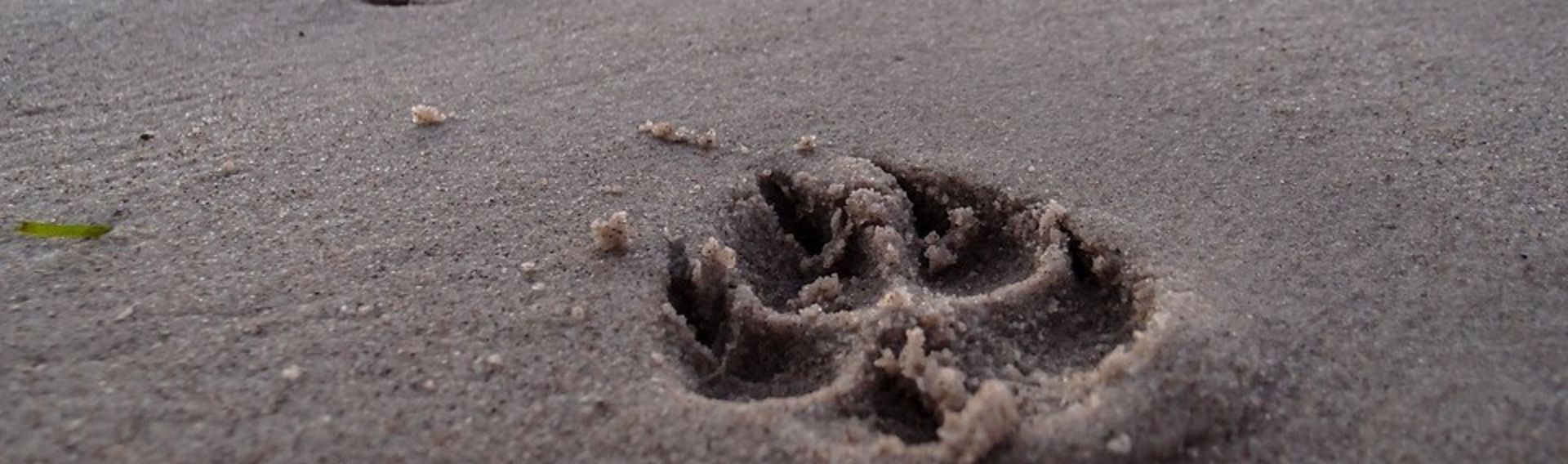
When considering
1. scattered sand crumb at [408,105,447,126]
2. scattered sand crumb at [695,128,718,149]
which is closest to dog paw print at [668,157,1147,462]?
scattered sand crumb at [695,128,718,149]

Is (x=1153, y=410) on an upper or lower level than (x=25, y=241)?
lower

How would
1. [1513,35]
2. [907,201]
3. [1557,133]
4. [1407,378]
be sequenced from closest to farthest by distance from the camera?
1. [1407,378]
2. [907,201]
3. [1557,133]
4. [1513,35]

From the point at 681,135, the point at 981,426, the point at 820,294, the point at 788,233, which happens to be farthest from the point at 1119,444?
the point at 681,135

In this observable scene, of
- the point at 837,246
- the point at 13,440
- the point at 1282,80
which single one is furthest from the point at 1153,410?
the point at 13,440

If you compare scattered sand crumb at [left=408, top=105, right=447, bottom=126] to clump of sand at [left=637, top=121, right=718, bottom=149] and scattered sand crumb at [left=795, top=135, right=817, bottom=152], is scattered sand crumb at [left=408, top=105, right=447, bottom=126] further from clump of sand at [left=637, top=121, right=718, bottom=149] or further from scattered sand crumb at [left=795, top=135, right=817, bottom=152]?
scattered sand crumb at [left=795, top=135, right=817, bottom=152]

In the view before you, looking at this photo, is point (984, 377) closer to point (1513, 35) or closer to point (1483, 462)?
point (1483, 462)

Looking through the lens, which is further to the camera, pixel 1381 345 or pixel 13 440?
pixel 1381 345

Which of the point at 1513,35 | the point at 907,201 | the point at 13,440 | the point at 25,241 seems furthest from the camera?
the point at 1513,35
